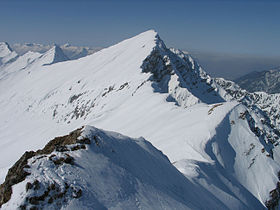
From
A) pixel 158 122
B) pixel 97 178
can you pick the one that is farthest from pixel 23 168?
pixel 158 122

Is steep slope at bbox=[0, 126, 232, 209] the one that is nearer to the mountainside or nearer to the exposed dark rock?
the exposed dark rock

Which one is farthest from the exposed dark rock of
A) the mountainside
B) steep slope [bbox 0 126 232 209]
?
the mountainside

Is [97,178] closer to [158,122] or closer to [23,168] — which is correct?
[23,168]

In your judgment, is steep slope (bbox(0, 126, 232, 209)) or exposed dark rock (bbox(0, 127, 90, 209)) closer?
exposed dark rock (bbox(0, 127, 90, 209))

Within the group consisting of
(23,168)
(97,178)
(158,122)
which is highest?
Answer: (23,168)

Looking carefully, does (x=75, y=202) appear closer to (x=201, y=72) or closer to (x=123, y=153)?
(x=123, y=153)

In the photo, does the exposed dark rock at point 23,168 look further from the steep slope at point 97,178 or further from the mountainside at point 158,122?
the mountainside at point 158,122

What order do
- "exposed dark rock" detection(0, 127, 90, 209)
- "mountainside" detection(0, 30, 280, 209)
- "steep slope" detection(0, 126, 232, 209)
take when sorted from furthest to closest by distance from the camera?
"mountainside" detection(0, 30, 280, 209) < "steep slope" detection(0, 126, 232, 209) < "exposed dark rock" detection(0, 127, 90, 209)
